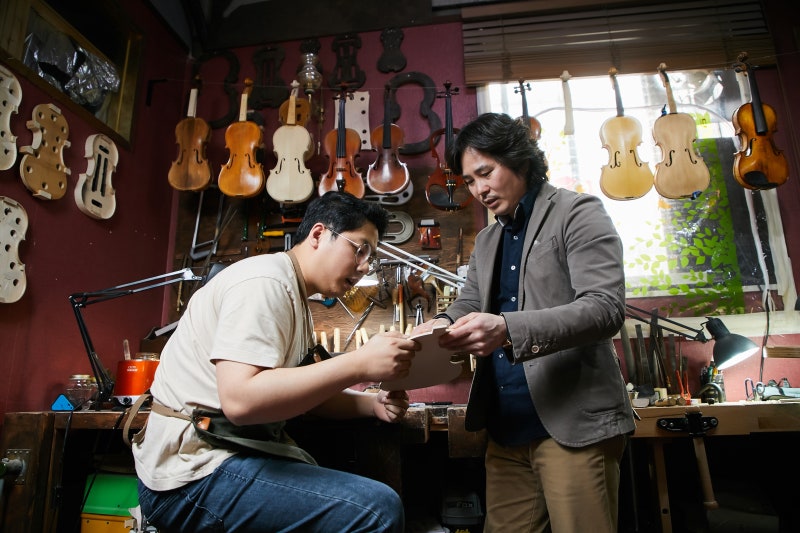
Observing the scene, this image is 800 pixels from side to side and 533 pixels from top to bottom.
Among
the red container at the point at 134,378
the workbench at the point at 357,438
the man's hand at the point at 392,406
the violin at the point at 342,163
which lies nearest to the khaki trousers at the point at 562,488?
the workbench at the point at 357,438

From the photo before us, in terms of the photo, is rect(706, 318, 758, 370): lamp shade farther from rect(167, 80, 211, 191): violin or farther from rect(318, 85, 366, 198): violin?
rect(167, 80, 211, 191): violin

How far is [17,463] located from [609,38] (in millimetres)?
4825

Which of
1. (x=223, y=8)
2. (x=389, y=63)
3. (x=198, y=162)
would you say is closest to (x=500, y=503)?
(x=198, y=162)

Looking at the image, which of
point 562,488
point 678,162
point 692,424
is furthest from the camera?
point 678,162

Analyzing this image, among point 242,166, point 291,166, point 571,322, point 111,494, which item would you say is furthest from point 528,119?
point 111,494

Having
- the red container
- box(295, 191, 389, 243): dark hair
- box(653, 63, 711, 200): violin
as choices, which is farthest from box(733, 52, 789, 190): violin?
the red container

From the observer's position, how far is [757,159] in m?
3.25

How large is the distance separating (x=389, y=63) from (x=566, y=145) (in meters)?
1.65

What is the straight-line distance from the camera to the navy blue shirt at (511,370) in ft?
5.46

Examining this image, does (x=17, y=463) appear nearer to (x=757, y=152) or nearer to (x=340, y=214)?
(x=340, y=214)

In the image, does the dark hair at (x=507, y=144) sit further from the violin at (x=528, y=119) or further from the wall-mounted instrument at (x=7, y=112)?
the wall-mounted instrument at (x=7, y=112)

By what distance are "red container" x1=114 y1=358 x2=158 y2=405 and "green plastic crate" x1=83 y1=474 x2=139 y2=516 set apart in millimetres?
425

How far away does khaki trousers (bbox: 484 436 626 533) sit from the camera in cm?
149

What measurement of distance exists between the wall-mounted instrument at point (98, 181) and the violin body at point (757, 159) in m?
4.25
